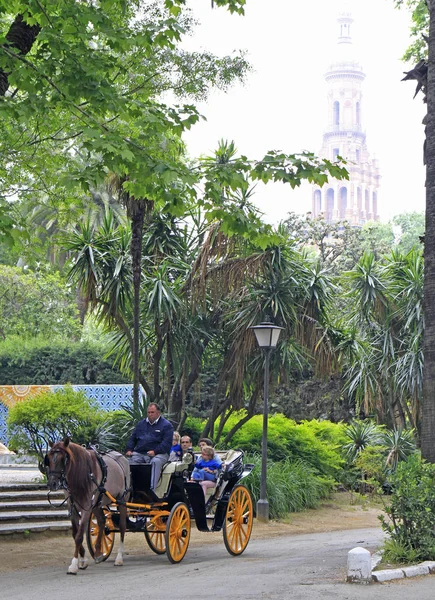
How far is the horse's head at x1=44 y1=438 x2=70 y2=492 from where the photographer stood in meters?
11.2

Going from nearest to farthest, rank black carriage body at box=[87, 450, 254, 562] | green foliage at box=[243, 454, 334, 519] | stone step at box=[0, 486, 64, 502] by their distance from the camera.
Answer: black carriage body at box=[87, 450, 254, 562], stone step at box=[0, 486, 64, 502], green foliage at box=[243, 454, 334, 519]

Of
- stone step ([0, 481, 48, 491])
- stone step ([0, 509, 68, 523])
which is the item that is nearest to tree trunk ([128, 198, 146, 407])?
stone step ([0, 481, 48, 491])

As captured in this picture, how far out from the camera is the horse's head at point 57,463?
36.6 feet

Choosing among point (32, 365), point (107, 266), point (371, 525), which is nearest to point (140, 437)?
point (371, 525)

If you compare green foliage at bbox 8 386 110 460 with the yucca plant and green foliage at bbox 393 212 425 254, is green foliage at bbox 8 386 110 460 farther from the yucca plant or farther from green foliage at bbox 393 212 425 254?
green foliage at bbox 393 212 425 254

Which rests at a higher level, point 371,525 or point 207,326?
point 207,326

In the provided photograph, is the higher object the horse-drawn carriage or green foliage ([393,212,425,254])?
green foliage ([393,212,425,254])

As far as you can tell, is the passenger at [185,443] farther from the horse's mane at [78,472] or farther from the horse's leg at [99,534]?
the horse's mane at [78,472]

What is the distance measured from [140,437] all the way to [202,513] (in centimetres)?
137

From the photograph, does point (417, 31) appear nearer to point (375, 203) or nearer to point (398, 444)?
point (398, 444)

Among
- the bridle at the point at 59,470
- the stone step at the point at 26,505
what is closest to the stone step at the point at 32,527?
the stone step at the point at 26,505

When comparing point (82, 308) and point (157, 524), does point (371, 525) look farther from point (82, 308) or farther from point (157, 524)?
point (82, 308)

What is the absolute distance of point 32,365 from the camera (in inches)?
1320

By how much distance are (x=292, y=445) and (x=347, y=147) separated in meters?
152
